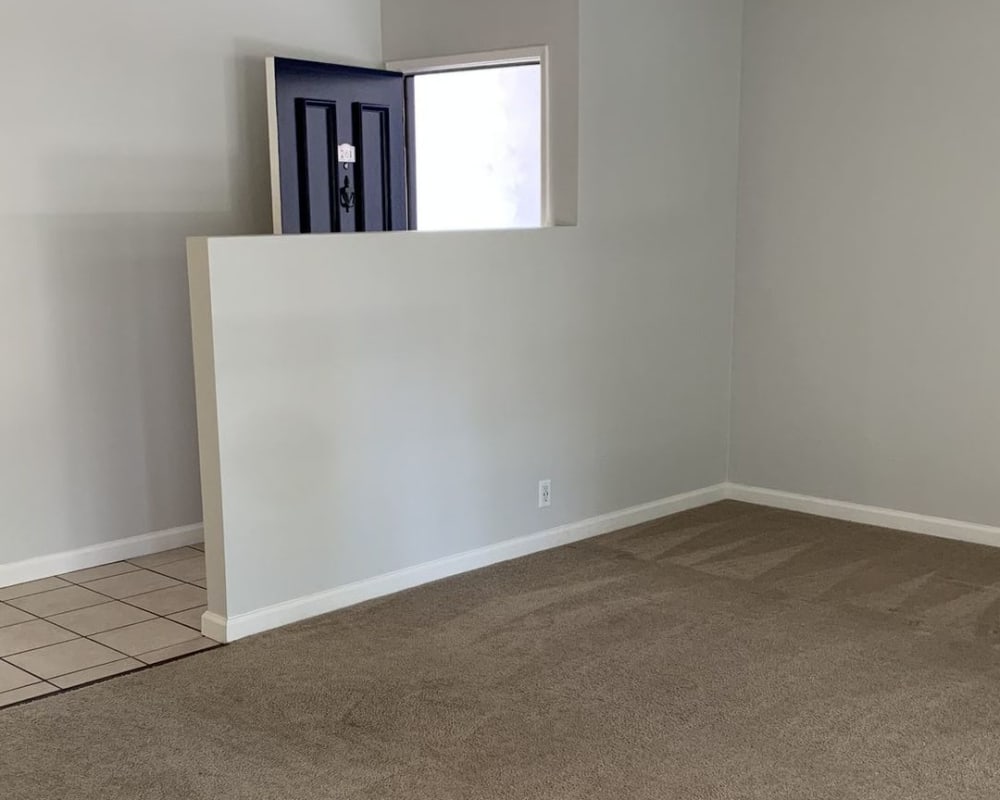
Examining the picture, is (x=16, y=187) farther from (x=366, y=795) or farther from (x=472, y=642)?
(x=366, y=795)

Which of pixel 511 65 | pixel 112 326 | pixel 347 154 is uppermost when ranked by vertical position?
pixel 511 65

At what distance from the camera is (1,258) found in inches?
163

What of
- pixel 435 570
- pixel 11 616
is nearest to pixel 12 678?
pixel 11 616

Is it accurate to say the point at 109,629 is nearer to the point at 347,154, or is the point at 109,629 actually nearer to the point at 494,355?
the point at 494,355

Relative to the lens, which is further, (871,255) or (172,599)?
(871,255)

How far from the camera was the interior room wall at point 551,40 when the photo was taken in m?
4.46

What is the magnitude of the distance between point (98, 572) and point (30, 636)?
0.73m

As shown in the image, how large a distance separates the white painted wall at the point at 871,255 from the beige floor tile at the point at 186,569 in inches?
102

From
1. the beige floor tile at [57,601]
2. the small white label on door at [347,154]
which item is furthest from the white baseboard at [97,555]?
the small white label on door at [347,154]

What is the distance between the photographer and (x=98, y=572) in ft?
14.6

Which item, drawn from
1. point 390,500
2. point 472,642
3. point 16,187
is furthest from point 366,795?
point 16,187

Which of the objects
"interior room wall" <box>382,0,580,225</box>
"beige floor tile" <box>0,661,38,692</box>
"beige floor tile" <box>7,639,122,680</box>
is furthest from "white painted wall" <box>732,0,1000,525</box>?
"beige floor tile" <box>0,661,38,692</box>

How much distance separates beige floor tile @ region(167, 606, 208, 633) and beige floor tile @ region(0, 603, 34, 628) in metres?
0.52

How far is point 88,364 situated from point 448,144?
6.17ft
